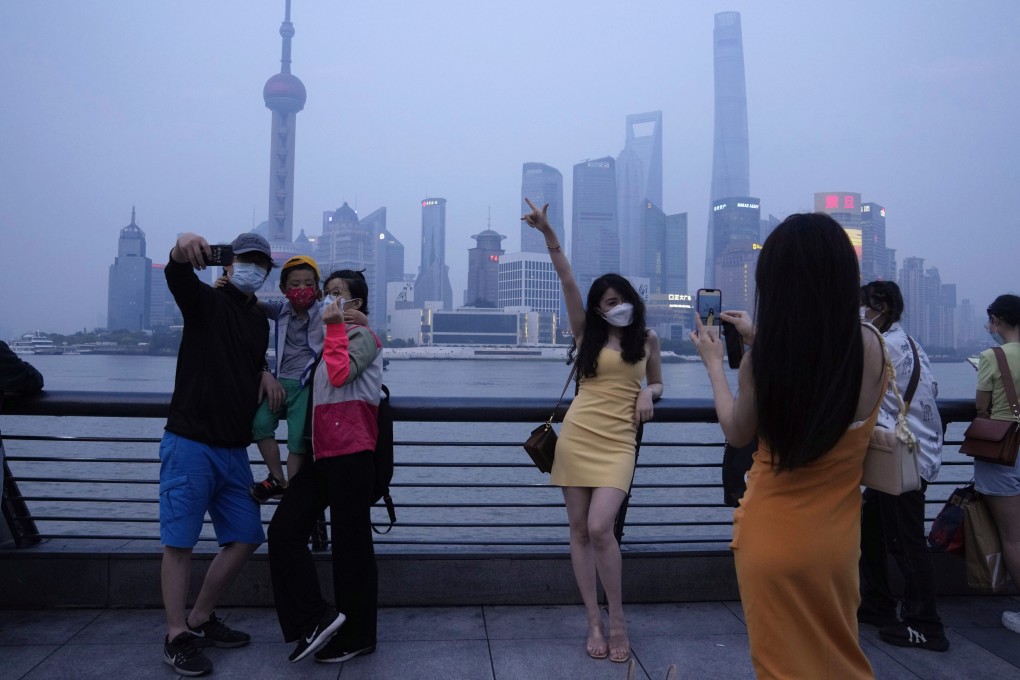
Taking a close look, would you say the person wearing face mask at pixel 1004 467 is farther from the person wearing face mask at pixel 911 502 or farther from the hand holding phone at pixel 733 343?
the hand holding phone at pixel 733 343

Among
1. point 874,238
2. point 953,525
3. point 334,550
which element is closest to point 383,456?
point 334,550

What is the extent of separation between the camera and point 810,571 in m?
1.78

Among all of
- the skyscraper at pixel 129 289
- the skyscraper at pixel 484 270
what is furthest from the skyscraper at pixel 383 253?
the skyscraper at pixel 129 289

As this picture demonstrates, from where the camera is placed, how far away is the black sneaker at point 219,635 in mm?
3201

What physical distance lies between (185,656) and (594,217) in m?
157

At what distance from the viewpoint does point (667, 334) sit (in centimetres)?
2642

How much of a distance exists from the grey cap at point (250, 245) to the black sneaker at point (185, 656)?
1.61 meters

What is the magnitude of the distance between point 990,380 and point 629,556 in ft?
6.49

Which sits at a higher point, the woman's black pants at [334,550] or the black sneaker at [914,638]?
the woman's black pants at [334,550]

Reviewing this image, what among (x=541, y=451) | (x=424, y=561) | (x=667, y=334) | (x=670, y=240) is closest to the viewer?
(x=541, y=451)

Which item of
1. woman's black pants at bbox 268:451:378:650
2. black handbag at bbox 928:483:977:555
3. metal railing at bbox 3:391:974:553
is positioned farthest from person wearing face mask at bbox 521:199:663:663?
black handbag at bbox 928:483:977:555

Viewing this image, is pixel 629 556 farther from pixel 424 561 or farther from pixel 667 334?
pixel 667 334

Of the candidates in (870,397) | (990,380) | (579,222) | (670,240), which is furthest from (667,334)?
(670,240)

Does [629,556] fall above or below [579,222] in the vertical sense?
below
